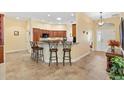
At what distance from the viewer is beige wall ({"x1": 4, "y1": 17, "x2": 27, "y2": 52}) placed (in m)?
10.3

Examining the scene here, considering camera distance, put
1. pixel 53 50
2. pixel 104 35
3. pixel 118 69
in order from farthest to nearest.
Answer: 1. pixel 104 35
2. pixel 53 50
3. pixel 118 69

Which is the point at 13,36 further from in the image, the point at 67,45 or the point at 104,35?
the point at 104,35

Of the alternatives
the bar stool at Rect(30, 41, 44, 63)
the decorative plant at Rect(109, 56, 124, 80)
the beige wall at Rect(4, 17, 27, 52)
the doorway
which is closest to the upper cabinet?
the beige wall at Rect(4, 17, 27, 52)

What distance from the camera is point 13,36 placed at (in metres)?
10.8

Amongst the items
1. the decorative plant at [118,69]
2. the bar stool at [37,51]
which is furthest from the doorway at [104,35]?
the decorative plant at [118,69]

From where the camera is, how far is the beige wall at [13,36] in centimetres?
1026

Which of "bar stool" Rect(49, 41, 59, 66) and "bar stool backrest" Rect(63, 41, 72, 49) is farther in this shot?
"bar stool backrest" Rect(63, 41, 72, 49)

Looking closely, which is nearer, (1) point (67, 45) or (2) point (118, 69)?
(2) point (118, 69)

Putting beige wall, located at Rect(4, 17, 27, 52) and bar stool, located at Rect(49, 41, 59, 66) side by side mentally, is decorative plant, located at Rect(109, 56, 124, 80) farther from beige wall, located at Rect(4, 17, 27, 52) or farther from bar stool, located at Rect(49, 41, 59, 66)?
beige wall, located at Rect(4, 17, 27, 52)

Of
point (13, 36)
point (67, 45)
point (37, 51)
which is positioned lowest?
point (37, 51)

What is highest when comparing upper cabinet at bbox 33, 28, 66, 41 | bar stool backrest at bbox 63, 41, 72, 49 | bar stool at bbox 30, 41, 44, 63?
upper cabinet at bbox 33, 28, 66, 41

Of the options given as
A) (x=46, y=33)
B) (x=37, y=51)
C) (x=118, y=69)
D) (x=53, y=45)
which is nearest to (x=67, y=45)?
(x=53, y=45)

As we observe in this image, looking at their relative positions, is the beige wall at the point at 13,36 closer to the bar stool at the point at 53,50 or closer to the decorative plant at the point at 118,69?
the bar stool at the point at 53,50
